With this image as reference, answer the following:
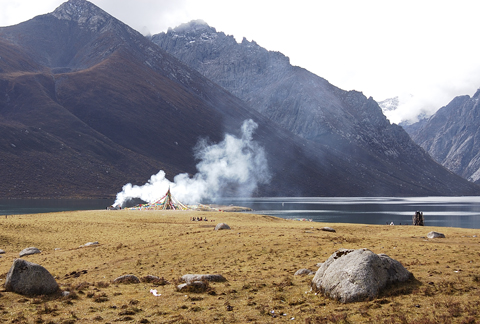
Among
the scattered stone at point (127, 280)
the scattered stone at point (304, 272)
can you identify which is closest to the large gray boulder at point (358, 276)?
the scattered stone at point (304, 272)

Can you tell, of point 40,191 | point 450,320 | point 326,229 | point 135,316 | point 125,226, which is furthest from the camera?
point 40,191

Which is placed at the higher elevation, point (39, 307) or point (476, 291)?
point (476, 291)

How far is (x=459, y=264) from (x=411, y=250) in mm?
5771

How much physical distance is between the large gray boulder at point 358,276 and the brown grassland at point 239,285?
14.0 inches

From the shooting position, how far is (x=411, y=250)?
88.7 ft

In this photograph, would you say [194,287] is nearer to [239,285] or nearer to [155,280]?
[239,285]

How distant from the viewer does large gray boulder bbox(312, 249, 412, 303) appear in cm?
1587

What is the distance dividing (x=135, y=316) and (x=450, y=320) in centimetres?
1034

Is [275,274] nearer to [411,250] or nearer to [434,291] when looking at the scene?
[434,291]

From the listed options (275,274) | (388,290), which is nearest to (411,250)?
(275,274)

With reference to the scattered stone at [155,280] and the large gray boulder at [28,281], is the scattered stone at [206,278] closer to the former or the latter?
the scattered stone at [155,280]

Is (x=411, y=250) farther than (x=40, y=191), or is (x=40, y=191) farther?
(x=40, y=191)

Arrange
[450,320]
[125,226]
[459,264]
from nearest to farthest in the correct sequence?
[450,320] → [459,264] → [125,226]

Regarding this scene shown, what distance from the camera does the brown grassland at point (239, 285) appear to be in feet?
48.5
